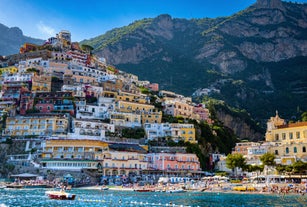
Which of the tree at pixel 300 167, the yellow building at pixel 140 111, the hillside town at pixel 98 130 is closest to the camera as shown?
the tree at pixel 300 167

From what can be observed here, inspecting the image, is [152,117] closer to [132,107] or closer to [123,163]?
[132,107]

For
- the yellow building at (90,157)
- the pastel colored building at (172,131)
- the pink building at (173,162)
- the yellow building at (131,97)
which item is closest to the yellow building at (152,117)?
the pastel colored building at (172,131)

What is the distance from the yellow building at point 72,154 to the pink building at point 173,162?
11794 millimetres

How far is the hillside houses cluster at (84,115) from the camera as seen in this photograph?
8656 cm

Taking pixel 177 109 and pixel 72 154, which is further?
pixel 177 109

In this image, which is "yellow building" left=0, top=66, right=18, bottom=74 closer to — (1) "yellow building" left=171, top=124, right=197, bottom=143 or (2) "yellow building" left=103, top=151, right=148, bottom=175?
(2) "yellow building" left=103, top=151, right=148, bottom=175

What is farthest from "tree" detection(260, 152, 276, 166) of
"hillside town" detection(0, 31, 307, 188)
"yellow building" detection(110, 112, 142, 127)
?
"yellow building" detection(110, 112, 142, 127)

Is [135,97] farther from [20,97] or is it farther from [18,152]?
[18,152]

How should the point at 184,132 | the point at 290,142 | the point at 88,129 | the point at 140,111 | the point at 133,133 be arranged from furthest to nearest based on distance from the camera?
the point at 140,111 < the point at 184,132 < the point at 133,133 < the point at 290,142 < the point at 88,129

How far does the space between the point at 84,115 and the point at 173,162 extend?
81.8 ft

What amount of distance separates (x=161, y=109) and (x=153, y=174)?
30.4 metres

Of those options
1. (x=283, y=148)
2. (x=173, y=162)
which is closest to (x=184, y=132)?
(x=173, y=162)

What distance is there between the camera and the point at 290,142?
94750 millimetres

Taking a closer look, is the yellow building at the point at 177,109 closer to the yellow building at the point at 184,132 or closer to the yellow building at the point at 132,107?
the yellow building at the point at 132,107
